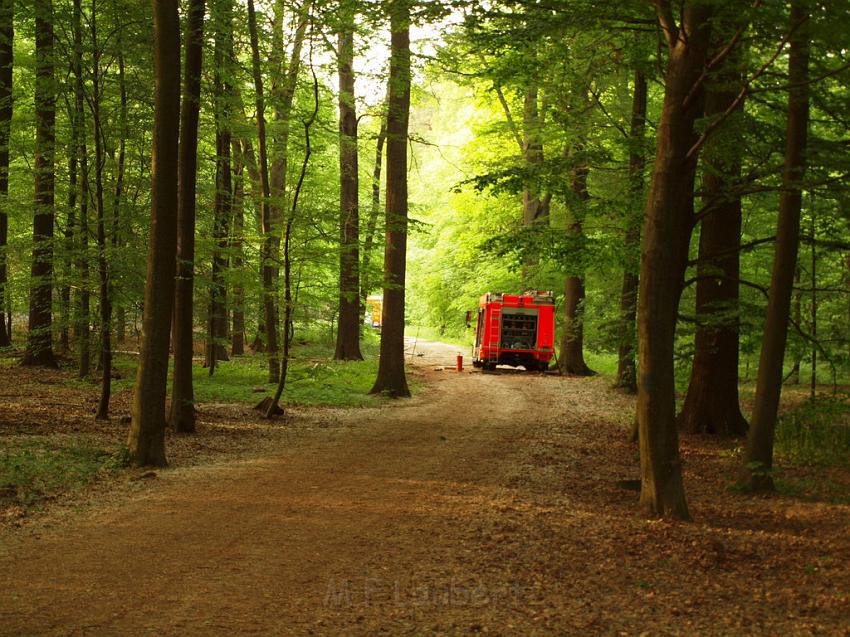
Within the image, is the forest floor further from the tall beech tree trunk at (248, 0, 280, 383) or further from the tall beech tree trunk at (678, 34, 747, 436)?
the tall beech tree trunk at (248, 0, 280, 383)

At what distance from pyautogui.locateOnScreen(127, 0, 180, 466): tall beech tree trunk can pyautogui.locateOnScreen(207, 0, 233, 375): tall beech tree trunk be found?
7.48 feet

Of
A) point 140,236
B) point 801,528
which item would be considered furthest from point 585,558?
point 140,236

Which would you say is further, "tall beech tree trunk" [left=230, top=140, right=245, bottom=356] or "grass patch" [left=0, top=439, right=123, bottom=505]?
"tall beech tree trunk" [left=230, top=140, right=245, bottom=356]

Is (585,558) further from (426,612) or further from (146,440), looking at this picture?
(146,440)

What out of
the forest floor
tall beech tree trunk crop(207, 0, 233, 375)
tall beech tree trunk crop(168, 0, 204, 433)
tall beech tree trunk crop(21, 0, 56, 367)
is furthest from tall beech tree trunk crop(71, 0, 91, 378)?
the forest floor

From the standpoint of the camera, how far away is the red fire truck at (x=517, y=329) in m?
28.0

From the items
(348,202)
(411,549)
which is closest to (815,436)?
(411,549)

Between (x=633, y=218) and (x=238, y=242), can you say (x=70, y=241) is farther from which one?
(x=633, y=218)

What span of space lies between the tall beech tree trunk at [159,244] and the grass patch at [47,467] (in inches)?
19.9

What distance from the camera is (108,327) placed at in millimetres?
12055

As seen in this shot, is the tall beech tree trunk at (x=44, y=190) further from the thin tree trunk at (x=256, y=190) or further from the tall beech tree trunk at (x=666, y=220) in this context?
the tall beech tree trunk at (x=666, y=220)

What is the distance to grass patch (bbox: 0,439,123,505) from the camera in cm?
809

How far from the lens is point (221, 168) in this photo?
20.2 meters

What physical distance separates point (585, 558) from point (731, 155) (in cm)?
580
